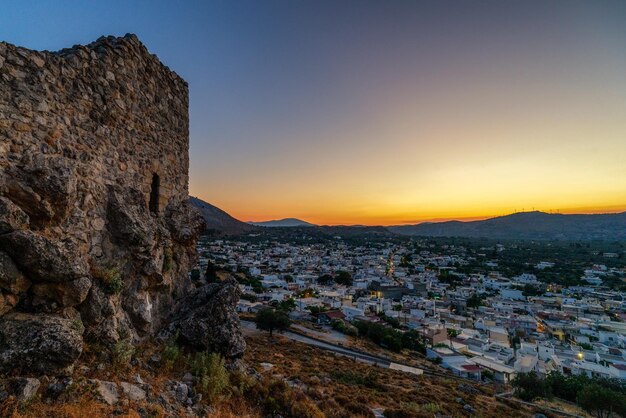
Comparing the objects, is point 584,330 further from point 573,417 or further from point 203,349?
point 203,349

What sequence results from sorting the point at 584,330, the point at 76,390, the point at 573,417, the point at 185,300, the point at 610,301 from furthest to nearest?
the point at 610,301, the point at 584,330, the point at 573,417, the point at 185,300, the point at 76,390

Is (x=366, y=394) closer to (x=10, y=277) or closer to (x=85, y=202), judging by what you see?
(x=85, y=202)

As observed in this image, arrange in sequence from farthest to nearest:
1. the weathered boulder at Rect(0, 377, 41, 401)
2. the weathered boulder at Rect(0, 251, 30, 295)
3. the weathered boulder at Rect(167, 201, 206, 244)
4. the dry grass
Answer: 1. the dry grass
2. the weathered boulder at Rect(167, 201, 206, 244)
3. the weathered boulder at Rect(0, 251, 30, 295)
4. the weathered boulder at Rect(0, 377, 41, 401)

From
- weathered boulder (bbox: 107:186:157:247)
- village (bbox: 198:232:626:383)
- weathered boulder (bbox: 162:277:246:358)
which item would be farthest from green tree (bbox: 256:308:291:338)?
weathered boulder (bbox: 107:186:157:247)

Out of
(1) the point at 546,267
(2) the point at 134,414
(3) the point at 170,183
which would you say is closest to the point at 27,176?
(2) the point at 134,414

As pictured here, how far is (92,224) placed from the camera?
18.4 ft

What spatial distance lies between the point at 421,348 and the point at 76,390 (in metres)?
37.0

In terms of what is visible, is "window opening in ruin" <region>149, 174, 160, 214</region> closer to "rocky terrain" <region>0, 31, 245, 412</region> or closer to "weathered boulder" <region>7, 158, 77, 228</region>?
"rocky terrain" <region>0, 31, 245, 412</region>

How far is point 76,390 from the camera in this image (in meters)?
3.93

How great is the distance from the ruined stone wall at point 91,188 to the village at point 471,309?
2996 cm

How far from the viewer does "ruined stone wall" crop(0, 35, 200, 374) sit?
436cm

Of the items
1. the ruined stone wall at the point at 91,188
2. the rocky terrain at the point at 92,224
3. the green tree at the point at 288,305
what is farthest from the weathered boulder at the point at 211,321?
the green tree at the point at 288,305

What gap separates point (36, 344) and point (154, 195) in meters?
4.45

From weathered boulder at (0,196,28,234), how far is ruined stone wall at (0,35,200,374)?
12 mm
